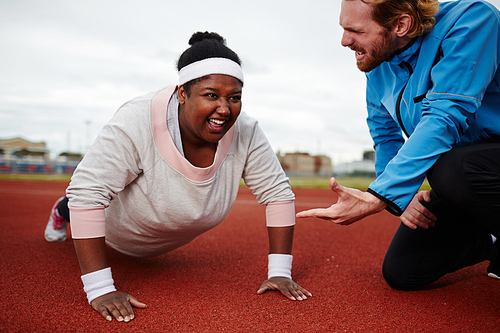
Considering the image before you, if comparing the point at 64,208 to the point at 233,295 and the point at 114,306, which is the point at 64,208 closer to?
the point at 114,306

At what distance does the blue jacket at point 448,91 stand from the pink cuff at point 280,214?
783 mm

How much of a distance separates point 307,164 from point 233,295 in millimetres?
29626

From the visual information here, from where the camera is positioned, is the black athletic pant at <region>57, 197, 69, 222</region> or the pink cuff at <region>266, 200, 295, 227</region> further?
the black athletic pant at <region>57, 197, 69, 222</region>

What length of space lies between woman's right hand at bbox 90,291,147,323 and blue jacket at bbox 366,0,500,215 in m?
1.41

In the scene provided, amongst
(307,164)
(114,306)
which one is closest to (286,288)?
(114,306)

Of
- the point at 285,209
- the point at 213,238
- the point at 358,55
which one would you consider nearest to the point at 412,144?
the point at 358,55

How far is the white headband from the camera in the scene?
2119 millimetres

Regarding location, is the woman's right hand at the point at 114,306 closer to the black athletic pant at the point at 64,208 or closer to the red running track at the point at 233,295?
the red running track at the point at 233,295

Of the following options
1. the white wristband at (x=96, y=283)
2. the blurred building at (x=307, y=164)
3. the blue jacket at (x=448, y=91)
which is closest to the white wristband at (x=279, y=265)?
the blue jacket at (x=448, y=91)

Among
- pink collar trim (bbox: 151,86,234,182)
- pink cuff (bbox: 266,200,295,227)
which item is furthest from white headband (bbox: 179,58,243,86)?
pink cuff (bbox: 266,200,295,227)

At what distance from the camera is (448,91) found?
179 centimetres

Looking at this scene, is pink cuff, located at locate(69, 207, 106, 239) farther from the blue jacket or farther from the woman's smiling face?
the blue jacket

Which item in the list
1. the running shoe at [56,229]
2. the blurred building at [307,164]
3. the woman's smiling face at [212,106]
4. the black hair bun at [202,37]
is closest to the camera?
the woman's smiling face at [212,106]

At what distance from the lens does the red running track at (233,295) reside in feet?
6.07
